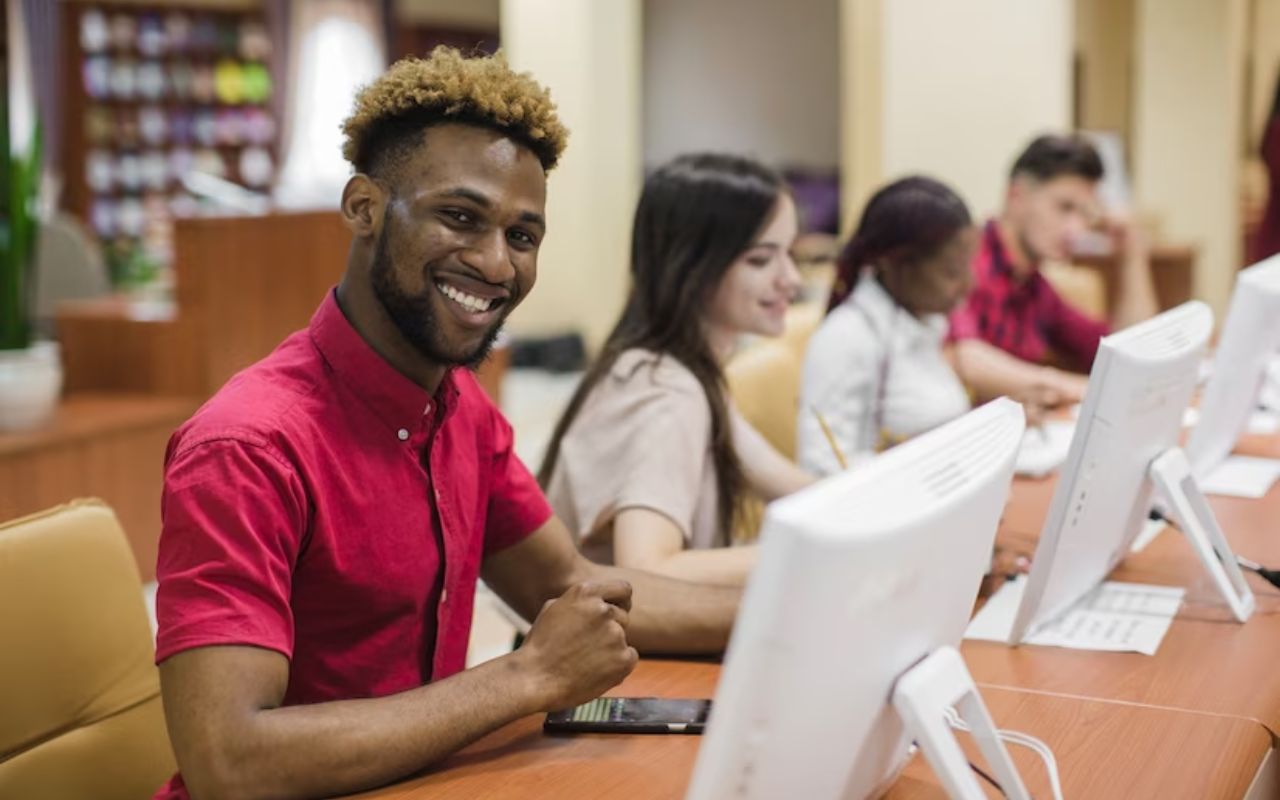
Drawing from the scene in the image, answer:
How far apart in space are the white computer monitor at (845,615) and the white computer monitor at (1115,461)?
52 centimetres

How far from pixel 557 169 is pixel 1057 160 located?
2336mm

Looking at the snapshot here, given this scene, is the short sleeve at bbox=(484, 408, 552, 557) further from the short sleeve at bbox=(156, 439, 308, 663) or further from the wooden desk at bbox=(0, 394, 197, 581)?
the wooden desk at bbox=(0, 394, 197, 581)

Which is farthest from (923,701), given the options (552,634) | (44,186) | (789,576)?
(44,186)

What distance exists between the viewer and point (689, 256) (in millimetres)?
2229

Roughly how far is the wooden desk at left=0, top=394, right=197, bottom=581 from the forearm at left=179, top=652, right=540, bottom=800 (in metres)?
2.61

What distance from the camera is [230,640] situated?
1189mm

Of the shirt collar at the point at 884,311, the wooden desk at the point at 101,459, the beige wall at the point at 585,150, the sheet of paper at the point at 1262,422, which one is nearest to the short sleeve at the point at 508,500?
the shirt collar at the point at 884,311

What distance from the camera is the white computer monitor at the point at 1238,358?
2.21 meters

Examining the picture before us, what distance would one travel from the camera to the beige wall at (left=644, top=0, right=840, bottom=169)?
412 inches

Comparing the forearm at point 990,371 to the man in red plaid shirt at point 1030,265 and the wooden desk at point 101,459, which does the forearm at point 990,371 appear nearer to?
the man in red plaid shirt at point 1030,265

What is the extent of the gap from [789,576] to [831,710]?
0.50ft

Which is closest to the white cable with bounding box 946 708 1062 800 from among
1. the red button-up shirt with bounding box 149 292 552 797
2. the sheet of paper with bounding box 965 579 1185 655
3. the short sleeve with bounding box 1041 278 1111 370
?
the sheet of paper with bounding box 965 579 1185 655

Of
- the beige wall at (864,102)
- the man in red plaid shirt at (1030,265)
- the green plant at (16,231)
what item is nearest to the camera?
the green plant at (16,231)

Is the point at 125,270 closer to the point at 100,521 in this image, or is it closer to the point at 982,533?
the point at 100,521
